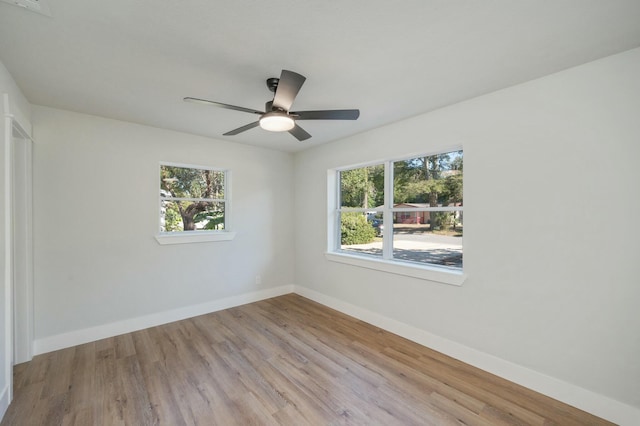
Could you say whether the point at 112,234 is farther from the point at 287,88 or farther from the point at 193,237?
the point at 287,88

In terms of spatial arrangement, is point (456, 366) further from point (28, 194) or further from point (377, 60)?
point (28, 194)

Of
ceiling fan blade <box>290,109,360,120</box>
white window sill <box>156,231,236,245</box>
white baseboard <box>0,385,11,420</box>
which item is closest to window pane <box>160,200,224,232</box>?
white window sill <box>156,231,236,245</box>

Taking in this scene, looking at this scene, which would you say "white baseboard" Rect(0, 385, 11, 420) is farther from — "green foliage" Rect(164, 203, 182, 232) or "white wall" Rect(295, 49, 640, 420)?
"white wall" Rect(295, 49, 640, 420)

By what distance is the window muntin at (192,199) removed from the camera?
355 centimetres

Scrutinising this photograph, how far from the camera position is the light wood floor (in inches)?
73.7

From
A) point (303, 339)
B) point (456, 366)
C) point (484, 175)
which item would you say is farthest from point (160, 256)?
point (484, 175)

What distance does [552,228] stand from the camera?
6.88 ft

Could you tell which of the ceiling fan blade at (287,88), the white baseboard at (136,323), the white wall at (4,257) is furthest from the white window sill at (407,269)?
the white wall at (4,257)

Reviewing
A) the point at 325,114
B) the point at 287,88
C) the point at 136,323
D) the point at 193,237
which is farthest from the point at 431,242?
the point at 136,323

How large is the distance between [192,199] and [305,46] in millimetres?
2783

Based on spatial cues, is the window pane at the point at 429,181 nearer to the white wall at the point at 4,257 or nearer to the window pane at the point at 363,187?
the window pane at the point at 363,187

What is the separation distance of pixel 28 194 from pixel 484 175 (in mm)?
4352

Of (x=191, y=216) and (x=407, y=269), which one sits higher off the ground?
(x=191, y=216)

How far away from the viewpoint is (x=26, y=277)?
251cm
